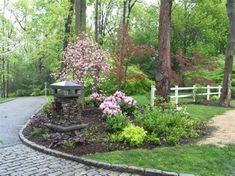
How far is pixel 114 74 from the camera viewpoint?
15.5 meters

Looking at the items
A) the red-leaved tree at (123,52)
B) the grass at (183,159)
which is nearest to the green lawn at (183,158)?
the grass at (183,159)

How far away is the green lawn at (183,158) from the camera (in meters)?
5.67

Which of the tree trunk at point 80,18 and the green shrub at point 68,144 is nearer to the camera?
the green shrub at point 68,144

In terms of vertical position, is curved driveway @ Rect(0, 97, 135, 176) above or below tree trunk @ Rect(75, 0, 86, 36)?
below

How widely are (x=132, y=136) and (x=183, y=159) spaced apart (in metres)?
1.40

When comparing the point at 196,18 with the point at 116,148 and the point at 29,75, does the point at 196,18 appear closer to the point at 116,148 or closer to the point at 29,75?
the point at 29,75

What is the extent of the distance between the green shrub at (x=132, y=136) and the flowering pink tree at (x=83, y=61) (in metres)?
4.49

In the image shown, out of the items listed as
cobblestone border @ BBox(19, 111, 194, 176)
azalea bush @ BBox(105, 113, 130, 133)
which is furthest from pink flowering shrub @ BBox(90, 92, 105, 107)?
cobblestone border @ BBox(19, 111, 194, 176)

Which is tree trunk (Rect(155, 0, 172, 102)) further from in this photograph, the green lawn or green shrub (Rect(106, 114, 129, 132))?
the green lawn

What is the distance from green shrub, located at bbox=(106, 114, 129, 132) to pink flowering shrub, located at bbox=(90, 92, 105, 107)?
11.8ft

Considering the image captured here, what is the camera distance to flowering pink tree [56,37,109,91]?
11482 mm

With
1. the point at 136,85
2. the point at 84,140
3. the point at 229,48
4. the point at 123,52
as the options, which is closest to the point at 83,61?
the point at 123,52

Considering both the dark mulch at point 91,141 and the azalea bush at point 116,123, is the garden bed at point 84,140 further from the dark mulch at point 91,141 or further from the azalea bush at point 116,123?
the azalea bush at point 116,123

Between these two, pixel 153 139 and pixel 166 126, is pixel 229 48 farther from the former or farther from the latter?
pixel 153 139
